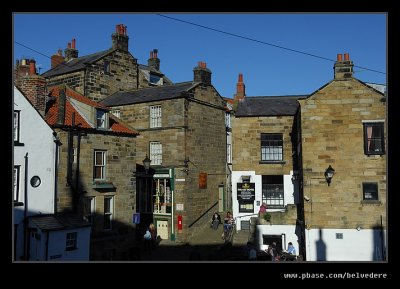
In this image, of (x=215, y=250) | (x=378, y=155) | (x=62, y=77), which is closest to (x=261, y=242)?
(x=215, y=250)

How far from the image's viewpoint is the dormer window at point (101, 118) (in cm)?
1603

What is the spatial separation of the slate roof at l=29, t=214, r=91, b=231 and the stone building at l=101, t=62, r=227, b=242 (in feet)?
17.2

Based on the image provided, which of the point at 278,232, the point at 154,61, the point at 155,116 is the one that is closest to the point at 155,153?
the point at 155,116

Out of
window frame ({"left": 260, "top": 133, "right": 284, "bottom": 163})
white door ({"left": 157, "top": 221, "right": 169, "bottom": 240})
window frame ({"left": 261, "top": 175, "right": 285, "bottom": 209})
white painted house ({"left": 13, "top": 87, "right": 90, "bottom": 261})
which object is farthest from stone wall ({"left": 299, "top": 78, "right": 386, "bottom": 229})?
white painted house ({"left": 13, "top": 87, "right": 90, "bottom": 261})

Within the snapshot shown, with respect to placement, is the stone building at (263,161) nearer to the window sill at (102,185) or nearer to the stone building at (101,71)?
the window sill at (102,185)

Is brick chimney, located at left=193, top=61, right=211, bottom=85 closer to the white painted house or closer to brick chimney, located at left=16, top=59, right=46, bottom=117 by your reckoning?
brick chimney, located at left=16, top=59, right=46, bottom=117

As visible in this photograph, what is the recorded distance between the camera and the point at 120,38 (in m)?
24.4

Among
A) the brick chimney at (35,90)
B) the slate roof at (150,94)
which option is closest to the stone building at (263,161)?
the slate roof at (150,94)

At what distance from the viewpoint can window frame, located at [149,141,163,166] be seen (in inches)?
790

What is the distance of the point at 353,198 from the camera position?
13.8 m

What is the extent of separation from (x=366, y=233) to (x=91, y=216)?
1010 centimetres

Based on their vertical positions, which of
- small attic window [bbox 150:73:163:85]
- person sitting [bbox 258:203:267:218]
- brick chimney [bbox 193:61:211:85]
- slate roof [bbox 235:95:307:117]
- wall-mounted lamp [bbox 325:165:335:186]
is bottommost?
person sitting [bbox 258:203:267:218]

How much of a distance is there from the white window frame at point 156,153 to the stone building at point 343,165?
26.6 feet
